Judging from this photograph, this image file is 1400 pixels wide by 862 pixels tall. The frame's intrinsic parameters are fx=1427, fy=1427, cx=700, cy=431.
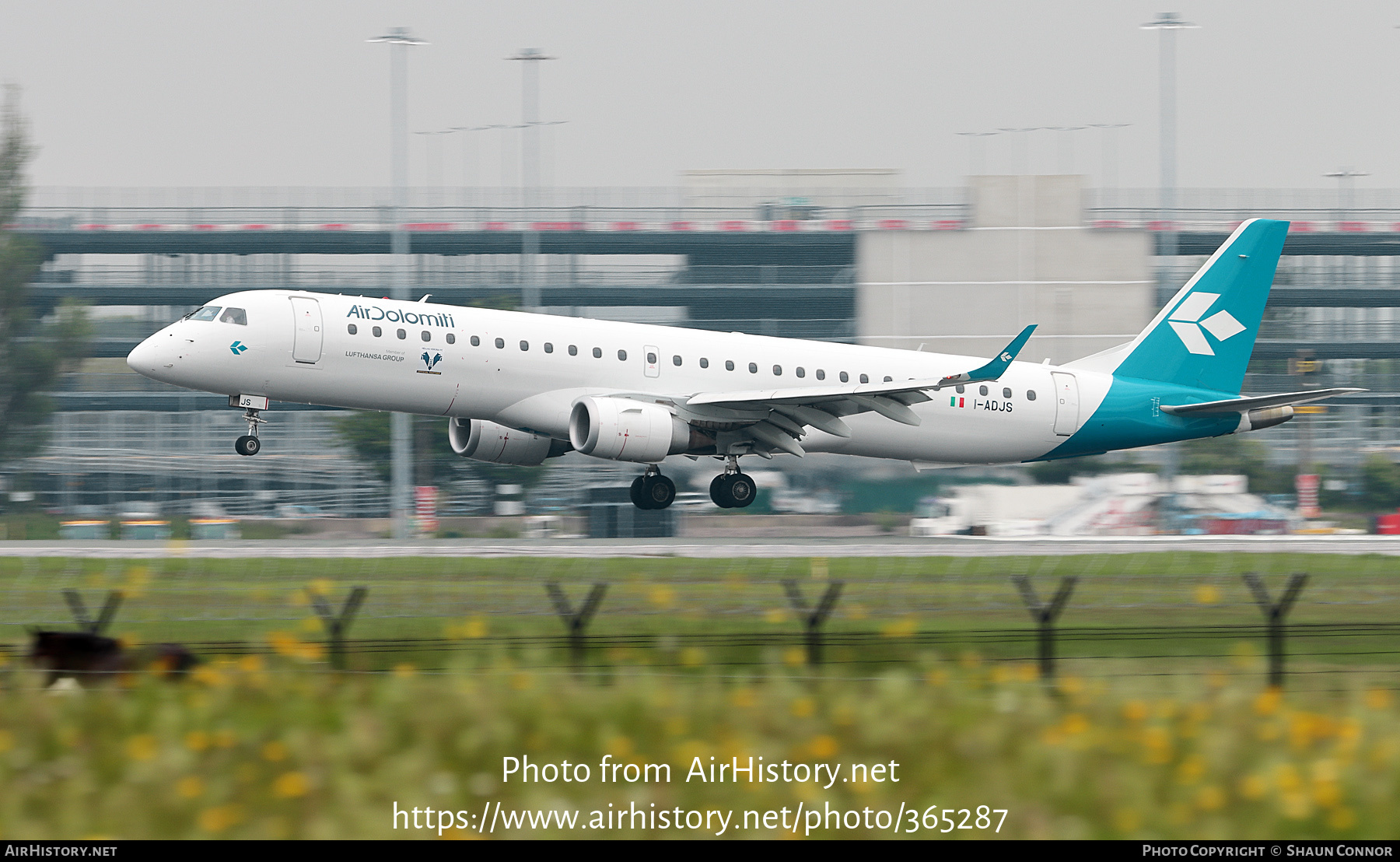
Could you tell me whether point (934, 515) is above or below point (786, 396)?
below

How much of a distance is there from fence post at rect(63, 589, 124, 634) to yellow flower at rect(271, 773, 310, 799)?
236 inches

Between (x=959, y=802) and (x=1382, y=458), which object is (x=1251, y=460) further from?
(x=959, y=802)

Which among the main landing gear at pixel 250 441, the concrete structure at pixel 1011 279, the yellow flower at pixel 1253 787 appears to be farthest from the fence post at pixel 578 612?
the concrete structure at pixel 1011 279

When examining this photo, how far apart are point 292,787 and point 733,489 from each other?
81.1ft

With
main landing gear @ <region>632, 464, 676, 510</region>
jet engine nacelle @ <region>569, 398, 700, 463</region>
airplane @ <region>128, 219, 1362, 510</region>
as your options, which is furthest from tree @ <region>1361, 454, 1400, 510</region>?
jet engine nacelle @ <region>569, 398, 700, 463</region>

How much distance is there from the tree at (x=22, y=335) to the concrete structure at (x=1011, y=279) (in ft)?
126

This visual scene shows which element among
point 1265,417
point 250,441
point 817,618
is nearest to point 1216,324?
point 1265,417

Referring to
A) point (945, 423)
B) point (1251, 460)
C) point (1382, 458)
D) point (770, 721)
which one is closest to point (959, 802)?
point (770, 721)

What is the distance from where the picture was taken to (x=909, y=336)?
7281 centimetres

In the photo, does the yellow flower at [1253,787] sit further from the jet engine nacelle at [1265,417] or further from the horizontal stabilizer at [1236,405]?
the jet engine nacelle at [1265,417]

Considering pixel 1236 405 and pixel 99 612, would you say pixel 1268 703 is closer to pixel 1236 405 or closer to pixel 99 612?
pixel 99 612

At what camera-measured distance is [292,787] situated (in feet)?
29.8

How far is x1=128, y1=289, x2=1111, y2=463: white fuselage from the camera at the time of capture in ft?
96.4
